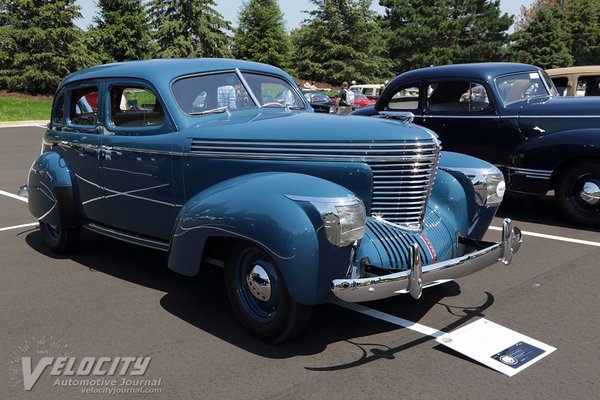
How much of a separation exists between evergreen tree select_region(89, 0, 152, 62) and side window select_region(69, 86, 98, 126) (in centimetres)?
3169

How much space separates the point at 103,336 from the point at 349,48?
42.1 meters

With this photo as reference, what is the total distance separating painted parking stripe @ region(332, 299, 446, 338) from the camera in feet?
12.1

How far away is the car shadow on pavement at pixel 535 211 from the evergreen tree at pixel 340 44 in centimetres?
3633

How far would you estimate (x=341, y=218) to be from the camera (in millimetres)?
3156

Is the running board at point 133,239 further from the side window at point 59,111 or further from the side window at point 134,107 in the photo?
the side window at point 59,111

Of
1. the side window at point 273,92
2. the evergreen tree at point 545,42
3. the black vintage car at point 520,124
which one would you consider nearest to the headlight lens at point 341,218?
the side window at point 273,92

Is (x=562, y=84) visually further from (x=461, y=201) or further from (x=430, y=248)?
(x=430, y=248)

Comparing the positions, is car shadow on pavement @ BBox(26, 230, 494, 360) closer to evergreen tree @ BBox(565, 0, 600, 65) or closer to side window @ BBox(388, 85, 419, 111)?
side window @ BBox(388, 85, 419, 111)

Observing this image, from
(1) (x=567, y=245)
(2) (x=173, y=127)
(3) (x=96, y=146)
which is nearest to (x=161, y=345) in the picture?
(2) (x=173, y=127)

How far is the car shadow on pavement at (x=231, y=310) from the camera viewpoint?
11.6 feet

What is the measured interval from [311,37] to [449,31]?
11.6 metres

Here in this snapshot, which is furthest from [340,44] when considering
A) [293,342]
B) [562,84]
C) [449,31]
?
[293,342]

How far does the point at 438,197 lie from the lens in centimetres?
431

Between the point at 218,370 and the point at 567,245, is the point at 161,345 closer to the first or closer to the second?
the point at 218,370
